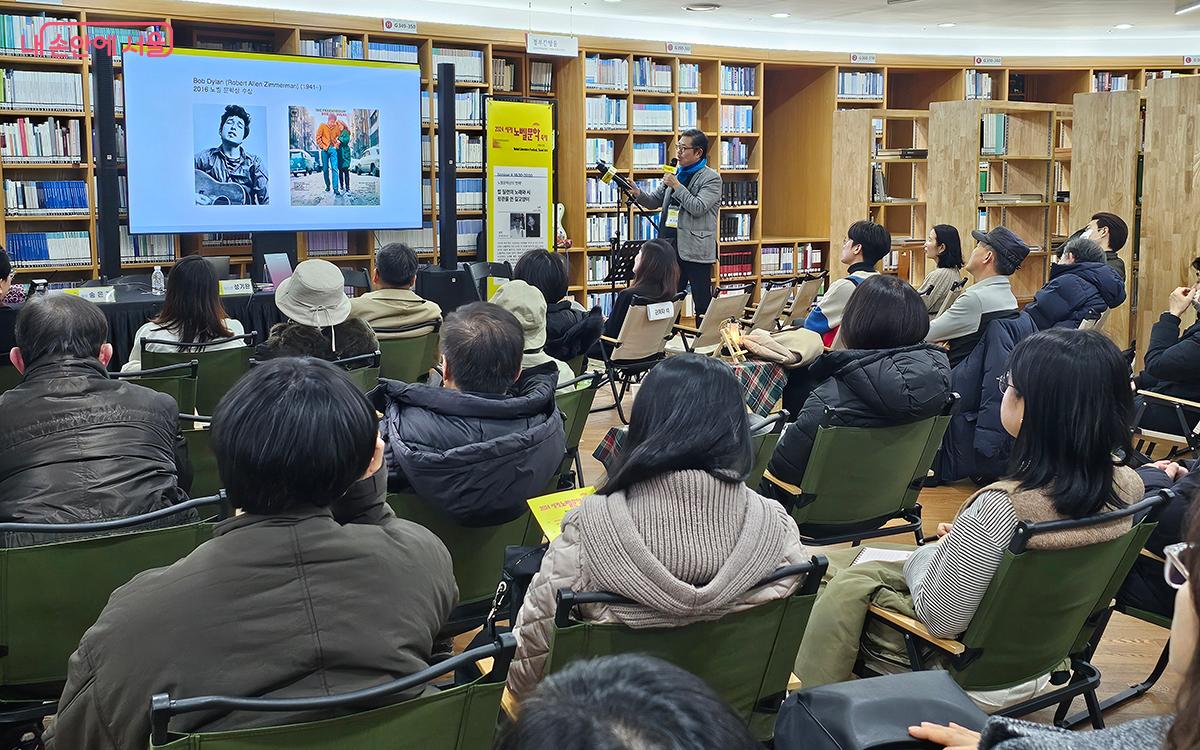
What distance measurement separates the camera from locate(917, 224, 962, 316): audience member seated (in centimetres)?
670

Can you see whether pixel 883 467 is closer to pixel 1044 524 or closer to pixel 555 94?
pixel 1044 524

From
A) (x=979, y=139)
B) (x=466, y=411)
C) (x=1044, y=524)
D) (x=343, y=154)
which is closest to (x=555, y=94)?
(x=343, y=154)

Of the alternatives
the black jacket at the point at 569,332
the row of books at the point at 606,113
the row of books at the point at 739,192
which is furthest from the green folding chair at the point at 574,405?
the row of books at the point at 739,192

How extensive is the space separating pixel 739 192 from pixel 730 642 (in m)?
9.25

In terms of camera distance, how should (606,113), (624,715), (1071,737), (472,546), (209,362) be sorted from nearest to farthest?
(624,715) < (1071,737) < (472,546) < (209,362) < (606,113)

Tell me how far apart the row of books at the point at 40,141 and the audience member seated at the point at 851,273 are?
5.14 m

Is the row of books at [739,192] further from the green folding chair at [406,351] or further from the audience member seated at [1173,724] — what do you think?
the audience member seated at [1173,724]

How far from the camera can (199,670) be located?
1460 millimetres

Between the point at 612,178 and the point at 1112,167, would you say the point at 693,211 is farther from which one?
the point at 1112,167

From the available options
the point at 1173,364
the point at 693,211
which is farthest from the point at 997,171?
the point at 1173,364

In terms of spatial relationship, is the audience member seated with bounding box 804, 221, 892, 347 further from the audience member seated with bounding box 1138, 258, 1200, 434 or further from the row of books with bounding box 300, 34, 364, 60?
the row of books with bounding box 300, 34, 364, 60

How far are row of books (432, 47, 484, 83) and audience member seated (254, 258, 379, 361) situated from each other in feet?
16.4

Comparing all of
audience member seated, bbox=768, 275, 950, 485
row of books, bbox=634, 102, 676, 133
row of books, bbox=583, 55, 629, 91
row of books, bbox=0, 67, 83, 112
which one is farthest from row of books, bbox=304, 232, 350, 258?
audience member seated, bbox=768, 275, 950, 485

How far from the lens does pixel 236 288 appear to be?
6211mm
